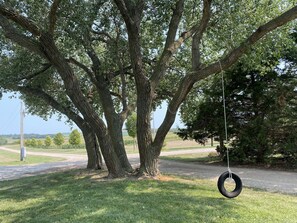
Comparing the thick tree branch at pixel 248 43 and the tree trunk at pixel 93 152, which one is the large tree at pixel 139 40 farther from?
the tree trunk at pixel 93 152

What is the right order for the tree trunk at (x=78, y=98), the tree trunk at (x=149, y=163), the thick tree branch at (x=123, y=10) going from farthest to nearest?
the tree trunk at (x=149, y=163)
the thick tree branch at (x=123, y=10)
the tree trunk at (x=78, y=98)

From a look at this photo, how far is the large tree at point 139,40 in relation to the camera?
8.53 metres

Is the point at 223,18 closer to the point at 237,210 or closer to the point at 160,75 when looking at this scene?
the point at 160,75

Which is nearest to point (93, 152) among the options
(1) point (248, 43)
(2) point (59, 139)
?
(1) point (248, 43)

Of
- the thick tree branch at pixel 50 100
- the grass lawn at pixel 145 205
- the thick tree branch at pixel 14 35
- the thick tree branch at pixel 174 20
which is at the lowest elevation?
the grass lawn at pixel 145 205

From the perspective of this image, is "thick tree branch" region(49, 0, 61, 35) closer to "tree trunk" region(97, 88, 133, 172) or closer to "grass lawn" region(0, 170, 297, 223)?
"tree trunk" region(97, 88, 133, 172)

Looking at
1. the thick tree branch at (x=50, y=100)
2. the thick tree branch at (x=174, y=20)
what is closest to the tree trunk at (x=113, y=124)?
the thick tree branch at (x=50, y=100)

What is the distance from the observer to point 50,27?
836 cm

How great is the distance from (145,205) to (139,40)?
5299 millimetres

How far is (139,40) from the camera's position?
977 cm

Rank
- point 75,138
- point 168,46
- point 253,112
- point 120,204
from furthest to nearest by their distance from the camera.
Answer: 1. point 75,138
2. point 253,112
3. point 168,46
4. point 120,204

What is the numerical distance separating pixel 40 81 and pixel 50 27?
4776 mm

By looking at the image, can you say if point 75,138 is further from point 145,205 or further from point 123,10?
point 145,205

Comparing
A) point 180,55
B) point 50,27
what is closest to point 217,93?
point 180,55
